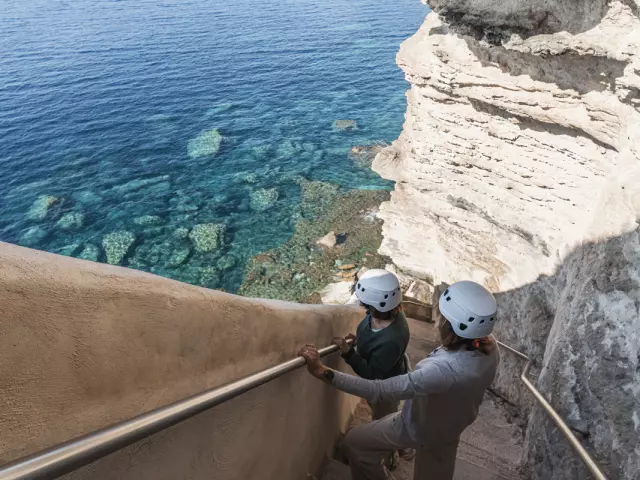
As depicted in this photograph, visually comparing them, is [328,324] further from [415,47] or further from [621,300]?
[415,47]

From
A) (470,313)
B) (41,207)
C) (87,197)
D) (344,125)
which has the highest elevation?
(470,313)

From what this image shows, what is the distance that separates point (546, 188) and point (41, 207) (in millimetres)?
20991

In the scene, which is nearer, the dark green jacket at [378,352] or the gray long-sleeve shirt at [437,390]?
the gray long-sleeve shirt at [437,390]

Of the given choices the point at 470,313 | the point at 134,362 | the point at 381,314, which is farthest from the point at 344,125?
the point at 134,362

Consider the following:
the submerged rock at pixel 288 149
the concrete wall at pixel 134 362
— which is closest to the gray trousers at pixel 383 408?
the concrete wall at pixel 134 362

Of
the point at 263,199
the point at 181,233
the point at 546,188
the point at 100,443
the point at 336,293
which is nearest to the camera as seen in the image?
the point at 100,443

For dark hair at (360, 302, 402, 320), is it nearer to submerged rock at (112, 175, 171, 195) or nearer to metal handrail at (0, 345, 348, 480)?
metal handrail at (0, 345, 348, 480)

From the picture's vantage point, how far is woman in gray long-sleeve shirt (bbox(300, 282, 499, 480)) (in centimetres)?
316

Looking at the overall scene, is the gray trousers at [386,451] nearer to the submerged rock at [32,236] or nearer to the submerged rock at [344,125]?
the submerged rock at [32,236]

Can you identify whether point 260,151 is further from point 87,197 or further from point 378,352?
point 378,352

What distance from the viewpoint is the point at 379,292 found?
4.09 metres

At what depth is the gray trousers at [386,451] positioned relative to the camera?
3.82 meters

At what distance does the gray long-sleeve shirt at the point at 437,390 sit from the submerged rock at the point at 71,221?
2016 cm

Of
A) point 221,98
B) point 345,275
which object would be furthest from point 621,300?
point 221,98
